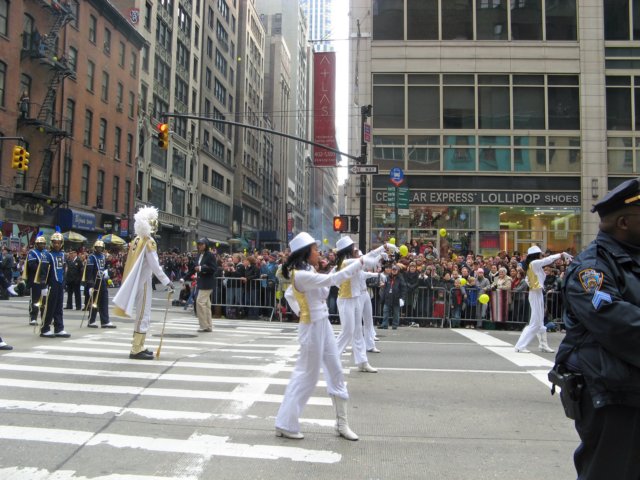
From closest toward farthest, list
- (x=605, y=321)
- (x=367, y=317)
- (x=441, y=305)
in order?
(x=605, y=321), (x=367, y=317), (x=441, y=305)

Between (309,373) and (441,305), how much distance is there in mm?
11349

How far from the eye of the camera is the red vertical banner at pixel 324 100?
23266mm

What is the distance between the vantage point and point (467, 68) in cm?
2669

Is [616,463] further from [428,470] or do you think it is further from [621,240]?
[428,470]

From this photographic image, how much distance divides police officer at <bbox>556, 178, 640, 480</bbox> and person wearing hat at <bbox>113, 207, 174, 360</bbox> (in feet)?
22.3

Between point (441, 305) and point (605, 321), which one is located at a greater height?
point (605, 321)

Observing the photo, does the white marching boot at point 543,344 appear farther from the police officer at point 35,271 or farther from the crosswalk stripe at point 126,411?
the police officer at point 35,271

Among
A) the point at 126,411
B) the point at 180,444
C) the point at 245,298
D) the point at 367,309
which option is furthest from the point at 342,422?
the point at 245,298

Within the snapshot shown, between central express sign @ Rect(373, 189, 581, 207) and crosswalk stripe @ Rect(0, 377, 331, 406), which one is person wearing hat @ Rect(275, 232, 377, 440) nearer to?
crosswalk stripe @ Rect(0, 377, 331, 406)

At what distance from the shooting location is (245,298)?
16969 mm

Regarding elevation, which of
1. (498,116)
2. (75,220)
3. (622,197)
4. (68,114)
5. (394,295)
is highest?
(68,114)

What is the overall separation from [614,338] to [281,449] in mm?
3104

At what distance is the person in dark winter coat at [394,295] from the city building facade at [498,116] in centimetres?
1059

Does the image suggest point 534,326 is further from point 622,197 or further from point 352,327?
point 622,197
